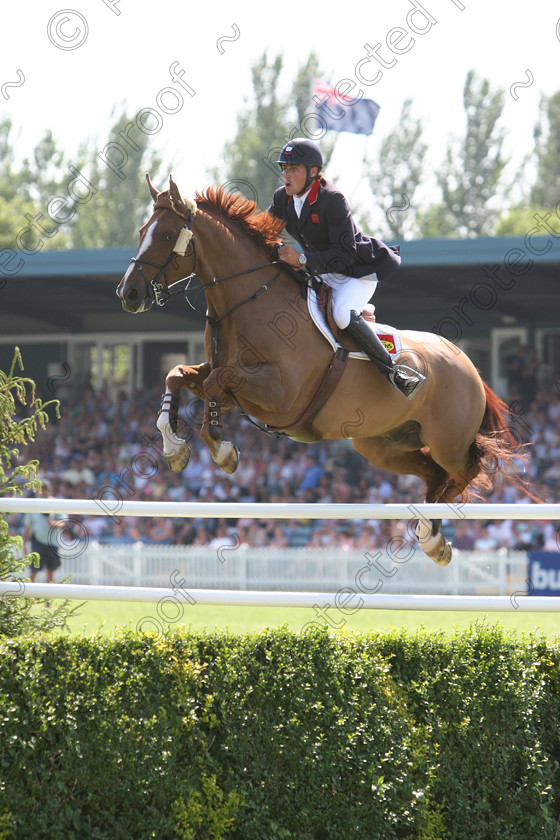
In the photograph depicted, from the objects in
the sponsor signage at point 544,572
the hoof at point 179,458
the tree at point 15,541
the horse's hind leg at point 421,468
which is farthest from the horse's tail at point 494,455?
the sponsor signage at point 544,572

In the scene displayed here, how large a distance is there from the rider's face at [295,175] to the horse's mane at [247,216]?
268 mm

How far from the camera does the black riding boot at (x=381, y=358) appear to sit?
4.78 m

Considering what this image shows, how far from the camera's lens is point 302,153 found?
A: 4.54 metres

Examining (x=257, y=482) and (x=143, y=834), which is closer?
(x=143, y=834)

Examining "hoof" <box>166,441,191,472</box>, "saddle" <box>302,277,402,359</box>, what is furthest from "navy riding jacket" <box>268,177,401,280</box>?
"hoof" <box>166,441,191,472</box>

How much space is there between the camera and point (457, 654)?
368 centimetres

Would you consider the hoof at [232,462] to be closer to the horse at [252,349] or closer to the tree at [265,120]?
the horse at [252,349]

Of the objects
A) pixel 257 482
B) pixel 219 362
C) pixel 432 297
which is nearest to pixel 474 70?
pixel 432 297

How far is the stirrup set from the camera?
4.86 meters

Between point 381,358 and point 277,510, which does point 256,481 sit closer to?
point 381,358

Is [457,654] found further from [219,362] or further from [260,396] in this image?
[219,362]

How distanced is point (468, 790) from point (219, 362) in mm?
2350

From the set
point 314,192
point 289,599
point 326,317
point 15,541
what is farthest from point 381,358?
point 15,541

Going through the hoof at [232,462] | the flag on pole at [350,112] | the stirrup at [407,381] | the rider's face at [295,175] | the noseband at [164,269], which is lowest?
the hoof at [232,462]
